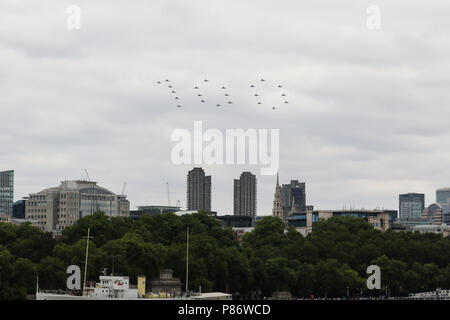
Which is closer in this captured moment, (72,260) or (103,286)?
(103,286)
